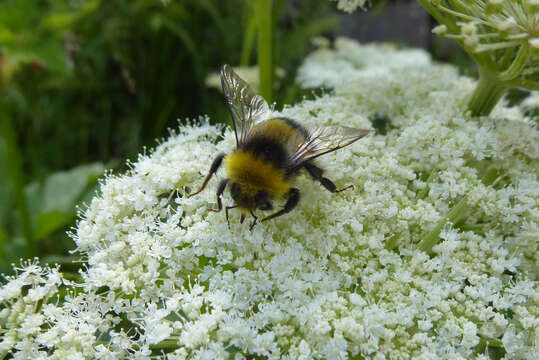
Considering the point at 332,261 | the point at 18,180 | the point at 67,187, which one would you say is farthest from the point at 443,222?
the point at 67,187

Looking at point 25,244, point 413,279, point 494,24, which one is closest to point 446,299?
point 413,279

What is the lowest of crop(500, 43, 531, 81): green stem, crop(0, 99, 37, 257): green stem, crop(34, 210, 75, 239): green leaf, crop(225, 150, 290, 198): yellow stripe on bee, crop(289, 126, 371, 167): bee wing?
crop(34, 210, 75, 239): green leaf

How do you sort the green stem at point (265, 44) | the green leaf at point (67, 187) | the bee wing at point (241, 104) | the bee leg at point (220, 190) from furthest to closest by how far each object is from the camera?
the green leaf at point (67, 187), the green stem at point (265, 44), the bee wing at point (241, 104), the bee leg at point (220, 190)

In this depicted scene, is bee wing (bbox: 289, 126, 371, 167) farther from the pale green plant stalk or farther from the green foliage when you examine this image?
the green foliage

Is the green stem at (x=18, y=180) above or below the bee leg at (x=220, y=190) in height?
below

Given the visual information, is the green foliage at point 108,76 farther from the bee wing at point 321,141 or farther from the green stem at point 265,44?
the bee wing at point 321,141

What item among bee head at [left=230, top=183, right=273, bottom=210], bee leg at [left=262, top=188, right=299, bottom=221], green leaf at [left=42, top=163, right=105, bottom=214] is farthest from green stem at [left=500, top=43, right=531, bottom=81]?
green leaf at [left=42, top=163, right=105, bottom=214]

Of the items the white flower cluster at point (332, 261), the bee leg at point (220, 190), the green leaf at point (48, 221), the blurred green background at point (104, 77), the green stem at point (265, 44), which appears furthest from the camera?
the blurred green background at point (104, 77)

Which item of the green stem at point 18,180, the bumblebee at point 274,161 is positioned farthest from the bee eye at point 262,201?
the green stem at point 18,180
